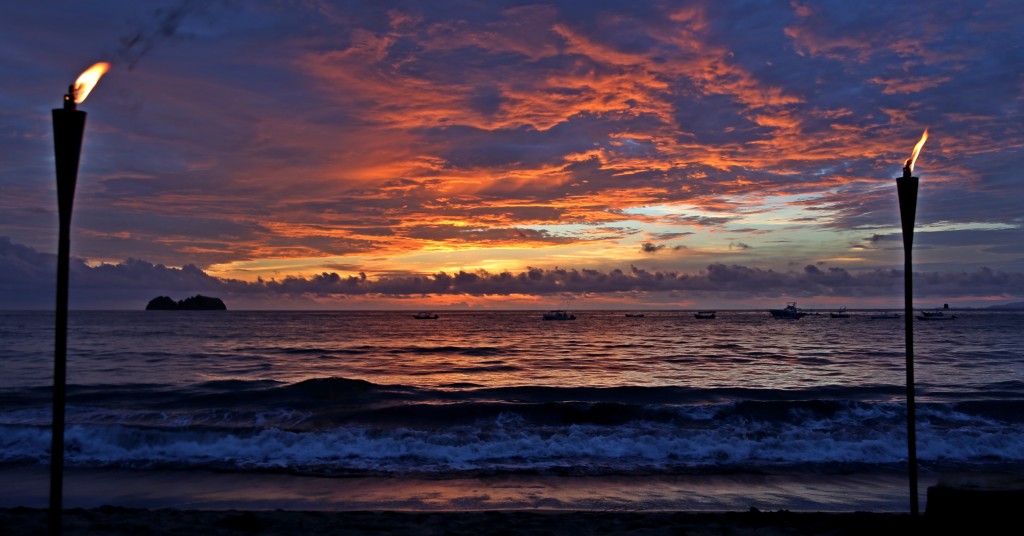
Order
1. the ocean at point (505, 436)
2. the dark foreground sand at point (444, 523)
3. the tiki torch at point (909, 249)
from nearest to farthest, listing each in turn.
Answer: the tiki torch at point (909, 249)
the dark foreground sand at point (444, 523)
the ocean at point (505, 436)

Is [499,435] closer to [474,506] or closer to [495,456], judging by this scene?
[495,456]

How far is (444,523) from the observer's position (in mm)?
8500

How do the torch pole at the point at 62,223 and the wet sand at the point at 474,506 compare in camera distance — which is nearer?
the torch pole at the point at 62,223

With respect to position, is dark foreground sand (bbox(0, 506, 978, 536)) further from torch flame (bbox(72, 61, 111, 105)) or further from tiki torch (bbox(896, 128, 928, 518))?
torch flame (bbox(72, 61, 111, 105))

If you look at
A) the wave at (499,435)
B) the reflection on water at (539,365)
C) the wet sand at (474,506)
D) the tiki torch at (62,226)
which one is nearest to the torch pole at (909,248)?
the wet sand at (474,506)

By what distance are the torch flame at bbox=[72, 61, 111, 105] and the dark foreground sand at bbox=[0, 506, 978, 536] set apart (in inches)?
228

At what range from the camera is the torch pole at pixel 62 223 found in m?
3.76

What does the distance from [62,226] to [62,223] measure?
19 mm

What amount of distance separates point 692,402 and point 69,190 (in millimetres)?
22488

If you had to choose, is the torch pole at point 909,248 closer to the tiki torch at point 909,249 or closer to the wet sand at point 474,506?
the tiki torch at point 909,249

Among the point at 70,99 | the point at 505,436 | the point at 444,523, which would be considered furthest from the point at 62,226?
the point at 505,436

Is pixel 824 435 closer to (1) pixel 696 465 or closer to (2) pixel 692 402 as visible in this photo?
(1) pixel 696 465

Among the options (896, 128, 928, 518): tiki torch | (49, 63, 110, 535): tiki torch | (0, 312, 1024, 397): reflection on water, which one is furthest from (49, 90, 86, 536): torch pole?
(0, 312, 1024, 397): reflection on water

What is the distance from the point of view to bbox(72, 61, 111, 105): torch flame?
162 inches
